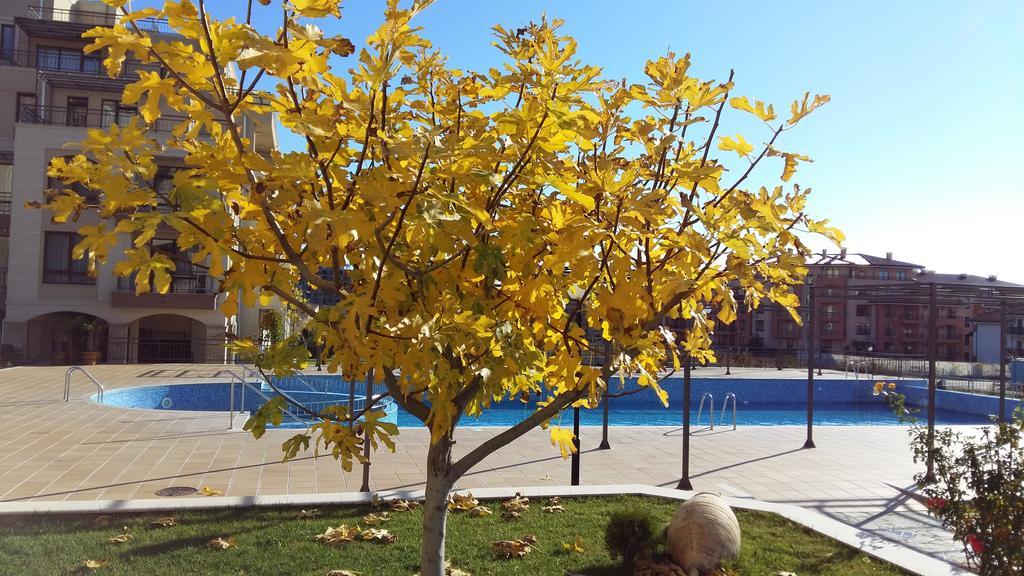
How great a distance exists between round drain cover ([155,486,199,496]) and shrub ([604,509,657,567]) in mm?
4486

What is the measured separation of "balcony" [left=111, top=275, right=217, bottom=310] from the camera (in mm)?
24375

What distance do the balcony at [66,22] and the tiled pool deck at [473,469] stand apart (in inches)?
708

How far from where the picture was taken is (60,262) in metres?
24.7

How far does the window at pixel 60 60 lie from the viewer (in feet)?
86.1

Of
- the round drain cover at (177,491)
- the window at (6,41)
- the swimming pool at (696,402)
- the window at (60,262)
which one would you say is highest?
the window at (6,41)

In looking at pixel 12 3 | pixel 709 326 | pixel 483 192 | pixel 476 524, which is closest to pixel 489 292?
pixel 483 192

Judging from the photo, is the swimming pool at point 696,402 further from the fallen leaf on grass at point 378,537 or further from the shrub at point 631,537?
the shrub at point 631,537

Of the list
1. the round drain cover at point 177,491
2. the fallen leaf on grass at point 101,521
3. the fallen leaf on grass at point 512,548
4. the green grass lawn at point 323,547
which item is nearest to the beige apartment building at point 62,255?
the round drain cover at point 177,491

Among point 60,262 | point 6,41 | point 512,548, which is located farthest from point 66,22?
point 512,548

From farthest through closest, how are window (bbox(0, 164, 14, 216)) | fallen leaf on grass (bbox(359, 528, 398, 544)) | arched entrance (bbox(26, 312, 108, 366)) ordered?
window (bbox(0, 164, 14, 216)) → arched entrance (bbox(26, 312, 108, 366)) → fallen leaf on grass (bbox(359, 528, 398, 544))

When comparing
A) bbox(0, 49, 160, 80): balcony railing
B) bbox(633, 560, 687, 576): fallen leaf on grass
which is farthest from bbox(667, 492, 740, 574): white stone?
bbox(0, 49, 160, 80): balcony railing

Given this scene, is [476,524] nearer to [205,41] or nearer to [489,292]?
[489,292]

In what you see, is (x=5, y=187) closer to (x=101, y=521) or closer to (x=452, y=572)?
(x=101, y=521)

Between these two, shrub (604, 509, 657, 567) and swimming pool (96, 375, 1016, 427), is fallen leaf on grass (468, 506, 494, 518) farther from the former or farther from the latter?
swimming pool (96, 375, 1016, 427)
